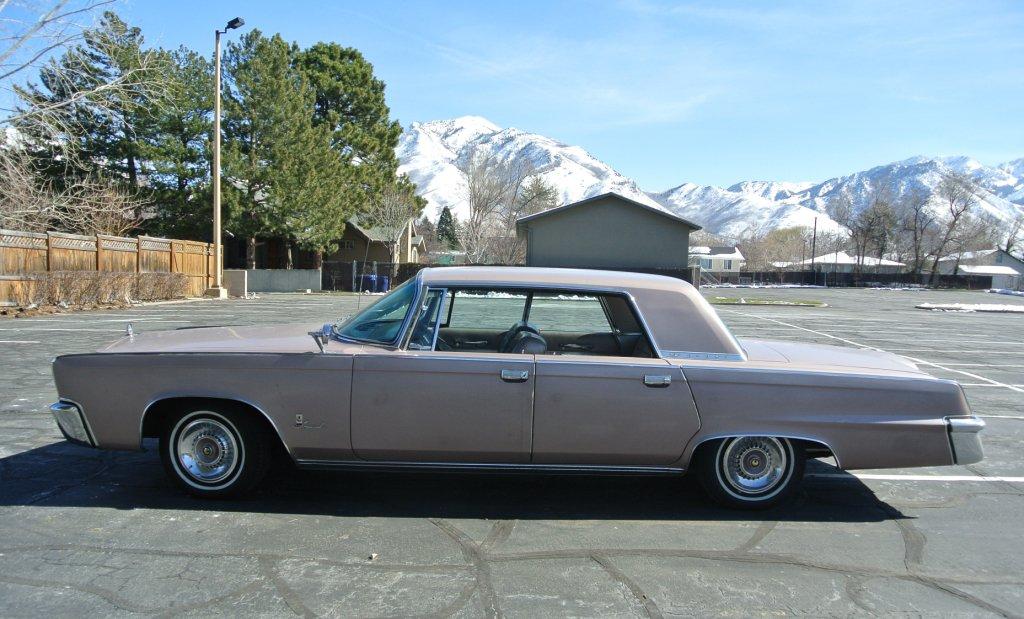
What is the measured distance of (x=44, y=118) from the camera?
65.5 feet

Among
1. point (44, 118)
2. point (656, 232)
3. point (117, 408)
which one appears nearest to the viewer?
point (117, 408)

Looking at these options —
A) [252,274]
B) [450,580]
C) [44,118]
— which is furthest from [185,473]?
[252,274]

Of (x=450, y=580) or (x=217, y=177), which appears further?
(x=217, y=177)

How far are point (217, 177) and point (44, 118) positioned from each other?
688cm

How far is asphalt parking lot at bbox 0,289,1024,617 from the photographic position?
3334mm

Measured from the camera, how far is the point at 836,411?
4355 millimetres

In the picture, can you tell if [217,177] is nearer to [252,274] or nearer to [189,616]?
[252,274]

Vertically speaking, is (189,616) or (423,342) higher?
(423,342)

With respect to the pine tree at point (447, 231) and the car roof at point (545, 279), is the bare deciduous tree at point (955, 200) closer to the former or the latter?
the pine tree at point (447, 231)

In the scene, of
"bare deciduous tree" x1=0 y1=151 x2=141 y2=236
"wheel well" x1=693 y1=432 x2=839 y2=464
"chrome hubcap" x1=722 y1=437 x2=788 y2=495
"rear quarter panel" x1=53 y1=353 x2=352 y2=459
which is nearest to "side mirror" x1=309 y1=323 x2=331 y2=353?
"rear quarter panel" x1=53 y1=353 x2=352 y2=459

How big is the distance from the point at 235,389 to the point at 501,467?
1687 millimetres

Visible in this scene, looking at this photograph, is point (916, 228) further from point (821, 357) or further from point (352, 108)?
point (821, 357)

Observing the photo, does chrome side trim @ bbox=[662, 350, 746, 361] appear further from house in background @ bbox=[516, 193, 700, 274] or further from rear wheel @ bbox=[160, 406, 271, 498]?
house in background @ bbox=[516, 193, 700, 274]

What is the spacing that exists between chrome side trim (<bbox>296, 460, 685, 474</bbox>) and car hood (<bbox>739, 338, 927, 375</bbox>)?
1020 millimetres
